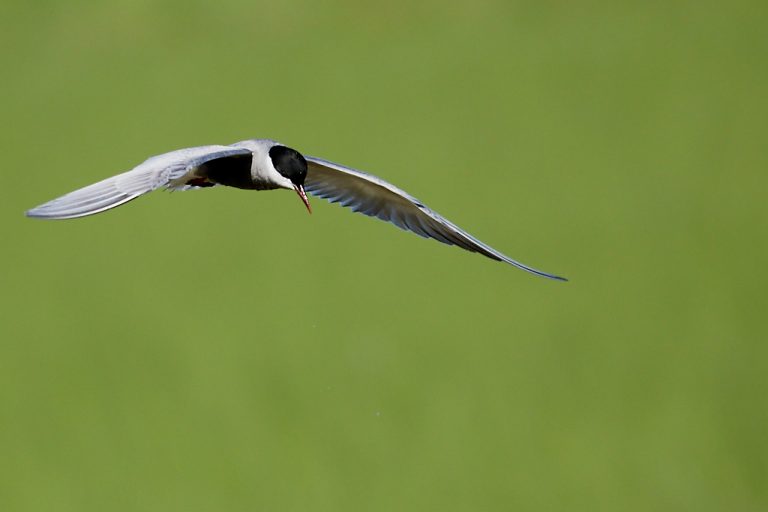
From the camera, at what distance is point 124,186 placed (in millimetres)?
4203

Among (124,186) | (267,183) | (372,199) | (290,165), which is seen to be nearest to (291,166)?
(290,165)

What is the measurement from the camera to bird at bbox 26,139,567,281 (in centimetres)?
414

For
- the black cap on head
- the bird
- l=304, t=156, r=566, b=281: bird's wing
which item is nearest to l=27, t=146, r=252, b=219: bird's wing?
the bird

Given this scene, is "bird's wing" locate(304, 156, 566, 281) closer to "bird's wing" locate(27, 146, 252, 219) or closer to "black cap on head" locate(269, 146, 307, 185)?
"black cap on head" locate(269, 146, 307, 185)

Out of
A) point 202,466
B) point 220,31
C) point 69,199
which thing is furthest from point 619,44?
point 69,199

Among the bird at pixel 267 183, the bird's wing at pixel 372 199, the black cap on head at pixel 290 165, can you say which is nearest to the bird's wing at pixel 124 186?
the bird at pixel 267 183

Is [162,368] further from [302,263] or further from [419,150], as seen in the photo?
[419,150]

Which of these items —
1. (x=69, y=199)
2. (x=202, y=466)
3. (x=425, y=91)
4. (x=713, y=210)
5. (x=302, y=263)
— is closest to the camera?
(x=69, y=199)

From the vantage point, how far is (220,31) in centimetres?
1149

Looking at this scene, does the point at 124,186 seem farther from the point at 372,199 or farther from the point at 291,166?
the point at 372,199

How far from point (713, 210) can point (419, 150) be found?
2.04 m

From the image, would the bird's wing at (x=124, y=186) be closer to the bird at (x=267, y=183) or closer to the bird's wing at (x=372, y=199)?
the bird at (x=267, y=183)

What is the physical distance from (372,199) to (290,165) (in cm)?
63

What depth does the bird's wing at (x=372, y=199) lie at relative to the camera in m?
5.27
